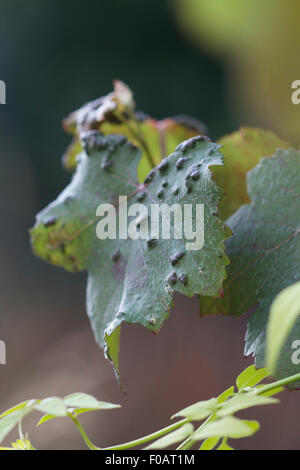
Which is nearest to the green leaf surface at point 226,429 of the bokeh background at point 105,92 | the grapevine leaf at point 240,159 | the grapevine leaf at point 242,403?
the grapevine leaf at point 242,403

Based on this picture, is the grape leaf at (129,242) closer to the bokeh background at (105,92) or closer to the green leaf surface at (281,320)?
the green leaf surface at (281,320)

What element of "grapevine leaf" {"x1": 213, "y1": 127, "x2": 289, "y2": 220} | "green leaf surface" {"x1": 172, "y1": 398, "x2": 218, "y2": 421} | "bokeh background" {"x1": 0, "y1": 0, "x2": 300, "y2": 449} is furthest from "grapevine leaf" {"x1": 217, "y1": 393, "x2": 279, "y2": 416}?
"bokeh background" {"x1": 0, "y1": 0, "x2": 300, "y2": 449}

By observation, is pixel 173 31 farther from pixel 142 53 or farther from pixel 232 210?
pixel 232 210

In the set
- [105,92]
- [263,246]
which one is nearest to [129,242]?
[263,246]

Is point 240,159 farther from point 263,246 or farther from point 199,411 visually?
point 199,411

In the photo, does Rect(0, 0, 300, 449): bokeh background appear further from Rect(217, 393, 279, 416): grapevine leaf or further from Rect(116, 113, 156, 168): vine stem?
Rect(217, 393, 279, 416): grapevine leaf
